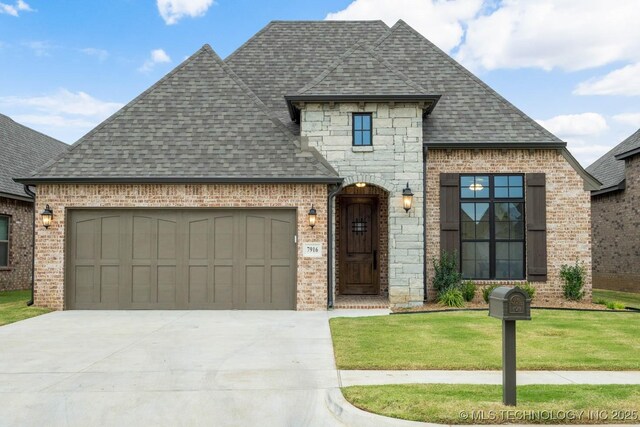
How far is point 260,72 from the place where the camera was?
56.2 ft

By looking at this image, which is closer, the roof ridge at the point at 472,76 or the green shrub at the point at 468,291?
the green shrub at the point at 468,291

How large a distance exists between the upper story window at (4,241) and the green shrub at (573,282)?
1764 centimetres

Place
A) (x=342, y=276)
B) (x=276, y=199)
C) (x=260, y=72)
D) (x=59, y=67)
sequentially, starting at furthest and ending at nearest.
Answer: (x=59, y=67) → (x=260, y=72) → (x=342, y=276) → (x=276, y=199)

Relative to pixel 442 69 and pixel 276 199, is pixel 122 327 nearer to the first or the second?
pixel 276 199

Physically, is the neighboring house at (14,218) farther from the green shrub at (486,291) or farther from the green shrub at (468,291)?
the green shrub at (486,291)

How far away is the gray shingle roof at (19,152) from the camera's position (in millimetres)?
19484

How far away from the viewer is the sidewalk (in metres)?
6.28

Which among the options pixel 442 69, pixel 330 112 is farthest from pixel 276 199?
pixel 442 69

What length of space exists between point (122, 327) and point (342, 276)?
272 inches

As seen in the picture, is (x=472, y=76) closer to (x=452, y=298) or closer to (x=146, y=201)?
(x=452, y=298)

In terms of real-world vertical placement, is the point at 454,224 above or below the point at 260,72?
below

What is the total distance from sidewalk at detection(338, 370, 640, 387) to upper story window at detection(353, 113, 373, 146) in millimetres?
7855

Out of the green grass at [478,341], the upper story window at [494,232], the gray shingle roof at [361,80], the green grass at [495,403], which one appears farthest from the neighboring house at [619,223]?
the green grass at [495,403]

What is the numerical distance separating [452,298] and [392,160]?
366 cm
